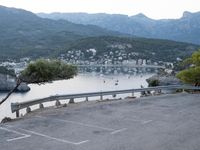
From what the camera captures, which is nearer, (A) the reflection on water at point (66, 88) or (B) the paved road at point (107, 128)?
(B) the paved road at point (107, 128)

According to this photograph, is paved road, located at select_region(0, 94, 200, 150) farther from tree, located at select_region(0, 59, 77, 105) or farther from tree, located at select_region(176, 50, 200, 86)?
tree, located at select_region(176, 50, 200, 86)

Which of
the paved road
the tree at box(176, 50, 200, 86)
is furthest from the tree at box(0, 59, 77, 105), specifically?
the tree at box(176, 50, 200, 86)

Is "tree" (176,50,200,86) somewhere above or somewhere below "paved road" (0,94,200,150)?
above

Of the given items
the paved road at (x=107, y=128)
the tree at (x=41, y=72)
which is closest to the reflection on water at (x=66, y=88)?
the tree at (x=41, y=72)

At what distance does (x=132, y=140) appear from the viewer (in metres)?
13.3

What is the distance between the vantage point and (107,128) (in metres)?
15.3

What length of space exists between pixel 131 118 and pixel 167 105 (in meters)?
4.98

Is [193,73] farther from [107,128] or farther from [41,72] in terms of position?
[107,128]

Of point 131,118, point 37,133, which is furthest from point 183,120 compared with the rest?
point 37,133

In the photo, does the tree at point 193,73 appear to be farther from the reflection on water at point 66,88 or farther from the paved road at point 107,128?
the reflection on water at point 66,88

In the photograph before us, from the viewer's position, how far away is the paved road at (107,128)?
41.6 ft

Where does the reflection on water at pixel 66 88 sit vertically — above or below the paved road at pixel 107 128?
below

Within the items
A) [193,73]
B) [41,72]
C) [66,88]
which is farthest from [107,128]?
[66,88]

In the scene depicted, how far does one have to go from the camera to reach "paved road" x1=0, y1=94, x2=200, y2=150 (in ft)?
41.6
